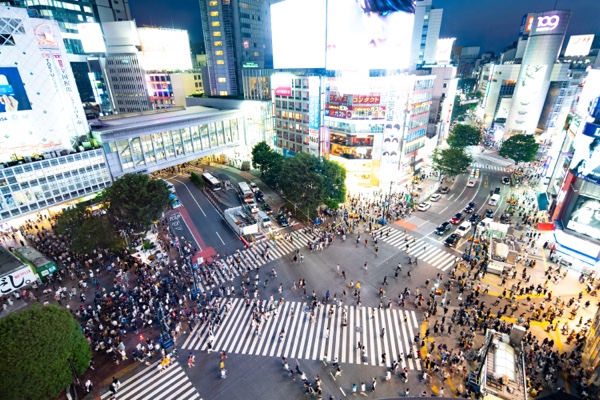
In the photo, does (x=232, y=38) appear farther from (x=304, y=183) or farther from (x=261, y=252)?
(x=261, y=252)

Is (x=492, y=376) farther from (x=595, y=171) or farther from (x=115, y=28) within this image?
(x=115, y=28)

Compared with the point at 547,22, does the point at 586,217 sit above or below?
below

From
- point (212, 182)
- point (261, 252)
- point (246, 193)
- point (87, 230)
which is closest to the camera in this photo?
point (87, 230)

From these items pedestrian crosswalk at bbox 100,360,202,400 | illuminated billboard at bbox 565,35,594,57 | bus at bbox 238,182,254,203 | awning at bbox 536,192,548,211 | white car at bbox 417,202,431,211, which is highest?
illuminated billboard at bbox 565,35,594,57

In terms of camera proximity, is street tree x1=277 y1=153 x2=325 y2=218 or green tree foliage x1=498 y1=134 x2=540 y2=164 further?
green tree foliage x1=498 y1=134 x2=540 y2=164

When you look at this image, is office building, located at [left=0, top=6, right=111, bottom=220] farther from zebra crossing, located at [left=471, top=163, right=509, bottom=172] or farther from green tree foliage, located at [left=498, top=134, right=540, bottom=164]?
green tree foliage, located at [left=498, top=134, right=540, bottom=164]

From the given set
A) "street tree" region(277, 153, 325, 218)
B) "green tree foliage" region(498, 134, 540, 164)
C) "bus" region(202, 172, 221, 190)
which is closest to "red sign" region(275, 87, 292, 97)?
"bus" region(202, 172, 221, 190)

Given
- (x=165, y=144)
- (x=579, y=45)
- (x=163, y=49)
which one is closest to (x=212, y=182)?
(x=165, y=144)
